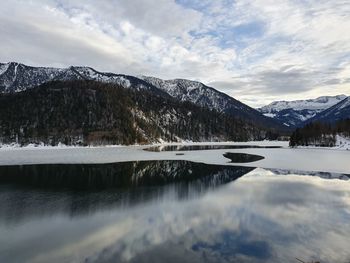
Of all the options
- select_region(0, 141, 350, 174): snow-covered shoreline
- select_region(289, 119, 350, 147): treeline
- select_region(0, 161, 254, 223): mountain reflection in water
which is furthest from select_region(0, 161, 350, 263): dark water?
select_region(289, 119, 350, 147): treeline

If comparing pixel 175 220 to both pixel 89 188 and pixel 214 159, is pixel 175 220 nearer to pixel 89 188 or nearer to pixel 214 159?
pixel 89 188

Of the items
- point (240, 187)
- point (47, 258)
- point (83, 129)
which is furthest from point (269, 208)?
point (83, 129)

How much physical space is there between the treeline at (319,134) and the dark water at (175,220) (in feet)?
368

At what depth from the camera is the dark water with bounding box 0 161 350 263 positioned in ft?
53.6

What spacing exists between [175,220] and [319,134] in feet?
455

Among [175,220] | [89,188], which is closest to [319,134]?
[89,188]

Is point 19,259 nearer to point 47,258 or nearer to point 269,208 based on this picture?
point 47,258

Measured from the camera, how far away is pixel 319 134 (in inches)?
5709

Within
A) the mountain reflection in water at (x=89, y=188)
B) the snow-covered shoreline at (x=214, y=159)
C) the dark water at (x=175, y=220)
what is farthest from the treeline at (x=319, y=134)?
the dark water at (x=175, y=220)

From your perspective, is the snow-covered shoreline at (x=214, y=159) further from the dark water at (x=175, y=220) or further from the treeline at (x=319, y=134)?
the treeline at (x=319, y=134)

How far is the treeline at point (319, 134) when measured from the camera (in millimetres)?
140125

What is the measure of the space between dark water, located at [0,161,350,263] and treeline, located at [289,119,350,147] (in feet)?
368

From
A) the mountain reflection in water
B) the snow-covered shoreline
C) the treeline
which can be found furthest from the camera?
the treeline

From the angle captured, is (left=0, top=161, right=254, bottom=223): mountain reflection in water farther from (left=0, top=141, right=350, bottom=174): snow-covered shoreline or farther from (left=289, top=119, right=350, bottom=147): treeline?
(left=289, top=119, right=350, bottom=147): treeline
